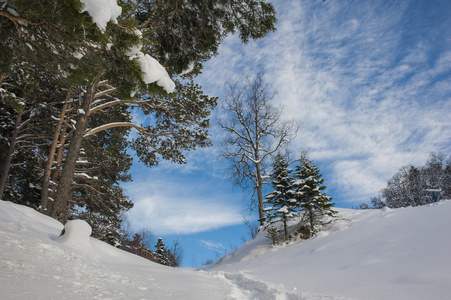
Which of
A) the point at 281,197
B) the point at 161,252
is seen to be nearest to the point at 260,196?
the point at 281,197

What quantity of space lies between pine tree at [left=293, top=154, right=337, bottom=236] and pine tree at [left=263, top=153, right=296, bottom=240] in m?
0.49

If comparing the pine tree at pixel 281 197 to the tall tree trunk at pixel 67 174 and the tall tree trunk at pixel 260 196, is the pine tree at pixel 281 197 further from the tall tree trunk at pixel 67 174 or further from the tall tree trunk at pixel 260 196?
the tall tree trunk at pixel 67 174

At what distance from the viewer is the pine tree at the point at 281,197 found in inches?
481

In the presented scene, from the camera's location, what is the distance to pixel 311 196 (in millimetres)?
11922

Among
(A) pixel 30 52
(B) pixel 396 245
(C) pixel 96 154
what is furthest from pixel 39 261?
(C) pixel 96 154

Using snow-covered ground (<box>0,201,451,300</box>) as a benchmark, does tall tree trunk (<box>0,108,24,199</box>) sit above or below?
above

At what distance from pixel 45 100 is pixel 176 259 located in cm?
3511

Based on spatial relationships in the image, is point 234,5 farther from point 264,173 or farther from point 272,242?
point 264,173

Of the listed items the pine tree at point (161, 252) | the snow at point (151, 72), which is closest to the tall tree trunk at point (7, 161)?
the snow at point (151, 72)

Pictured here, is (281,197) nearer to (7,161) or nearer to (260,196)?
(260,196)

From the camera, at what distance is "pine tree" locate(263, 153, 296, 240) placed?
12209 mm

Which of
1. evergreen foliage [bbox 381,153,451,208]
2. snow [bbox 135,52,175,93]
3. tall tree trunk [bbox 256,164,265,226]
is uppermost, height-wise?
evergreen foliage [bbox 381,153,451,208]

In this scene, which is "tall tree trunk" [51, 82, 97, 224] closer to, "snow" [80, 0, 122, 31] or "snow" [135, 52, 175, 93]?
"snow" [135, 52, 175, 93]

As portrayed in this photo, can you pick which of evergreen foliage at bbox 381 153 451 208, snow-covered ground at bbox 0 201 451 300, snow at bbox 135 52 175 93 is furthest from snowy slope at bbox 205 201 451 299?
evergreen foliage at bbox 381 153 451 208
